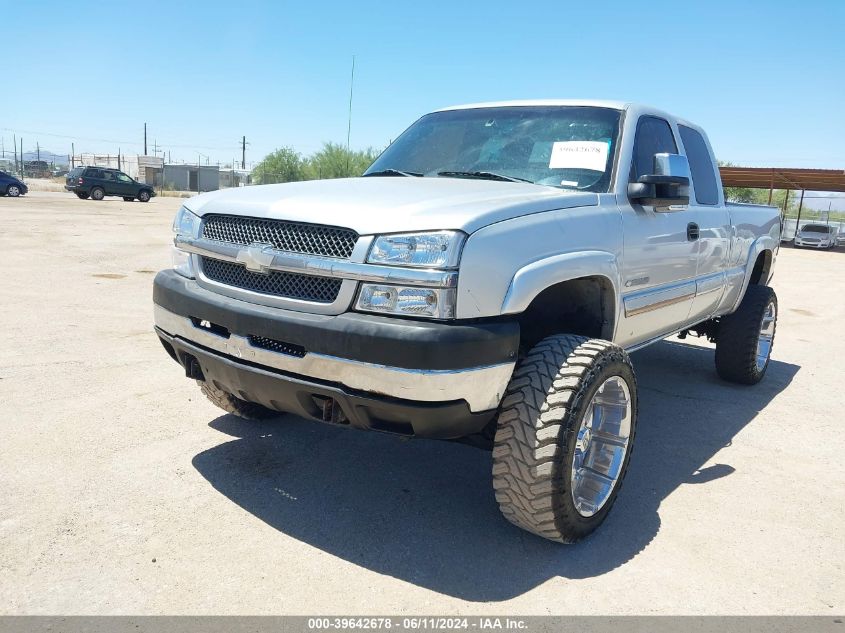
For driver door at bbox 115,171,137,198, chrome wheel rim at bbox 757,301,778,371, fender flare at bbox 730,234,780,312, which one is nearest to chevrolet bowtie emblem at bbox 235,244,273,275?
fender flare at bbox 730,234,780,312

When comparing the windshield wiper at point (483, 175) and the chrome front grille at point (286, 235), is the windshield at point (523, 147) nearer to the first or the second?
the windshield wiper at point (483, 175)

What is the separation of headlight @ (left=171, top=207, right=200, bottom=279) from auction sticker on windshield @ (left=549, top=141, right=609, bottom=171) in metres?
1.84

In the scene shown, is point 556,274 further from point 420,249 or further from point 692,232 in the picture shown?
point 692,232

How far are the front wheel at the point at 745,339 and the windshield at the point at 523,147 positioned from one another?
103 inches

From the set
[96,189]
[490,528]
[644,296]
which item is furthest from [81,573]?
[96,189]

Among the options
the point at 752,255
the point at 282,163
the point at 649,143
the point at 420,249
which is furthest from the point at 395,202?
the point at 282,163

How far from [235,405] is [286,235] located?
159 centimetres

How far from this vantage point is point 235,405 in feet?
13.3

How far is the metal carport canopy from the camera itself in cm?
2642

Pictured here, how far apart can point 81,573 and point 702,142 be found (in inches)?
187

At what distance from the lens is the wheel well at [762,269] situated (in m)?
6.04

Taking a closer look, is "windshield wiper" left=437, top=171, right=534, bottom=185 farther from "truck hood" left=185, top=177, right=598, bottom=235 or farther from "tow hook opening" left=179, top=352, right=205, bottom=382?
"tow hook opening" left=179, top=352, right=205, bottom=382

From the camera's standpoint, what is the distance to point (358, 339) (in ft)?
8.14
